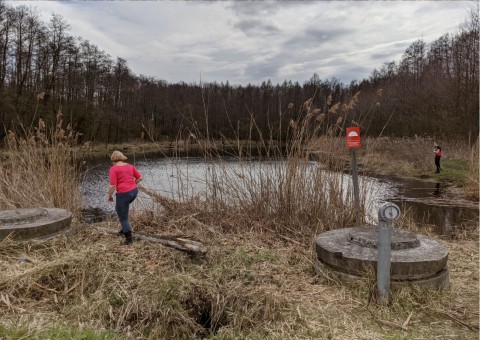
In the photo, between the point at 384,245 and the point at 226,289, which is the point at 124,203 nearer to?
the point at 226,289

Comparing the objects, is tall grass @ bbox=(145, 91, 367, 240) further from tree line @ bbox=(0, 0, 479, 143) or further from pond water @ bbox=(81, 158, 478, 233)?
tree line @ bbox=(0, 0, 479, 143)

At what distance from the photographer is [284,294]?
3.17 metres

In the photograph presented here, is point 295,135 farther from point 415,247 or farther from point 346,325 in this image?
point 346,325

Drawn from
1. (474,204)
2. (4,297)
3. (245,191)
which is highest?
(245,191)

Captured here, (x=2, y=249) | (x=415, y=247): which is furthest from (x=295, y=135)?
(x=2, y=249)

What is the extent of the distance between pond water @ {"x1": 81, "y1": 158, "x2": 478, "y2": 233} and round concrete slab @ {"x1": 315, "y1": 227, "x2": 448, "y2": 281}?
166cm

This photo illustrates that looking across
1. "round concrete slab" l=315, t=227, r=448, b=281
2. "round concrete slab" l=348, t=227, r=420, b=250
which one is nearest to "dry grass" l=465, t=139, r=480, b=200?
"round concrete slab" l=348, t=227, r=420, b=250

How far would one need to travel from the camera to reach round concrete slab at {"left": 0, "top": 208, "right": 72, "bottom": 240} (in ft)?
13.1

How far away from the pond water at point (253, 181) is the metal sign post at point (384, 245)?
2424 mm

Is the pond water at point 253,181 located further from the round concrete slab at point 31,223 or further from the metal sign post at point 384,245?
the metal sign post at point 384,245

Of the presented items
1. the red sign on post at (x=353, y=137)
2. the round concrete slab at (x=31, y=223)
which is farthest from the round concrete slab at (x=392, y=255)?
the round concrete slab at (x=31, y=223)

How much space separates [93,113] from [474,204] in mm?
29084

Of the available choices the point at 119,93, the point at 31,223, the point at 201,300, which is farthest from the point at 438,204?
the point at 119,93

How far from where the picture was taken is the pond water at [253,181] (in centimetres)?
564
